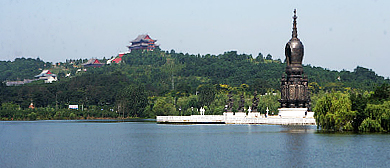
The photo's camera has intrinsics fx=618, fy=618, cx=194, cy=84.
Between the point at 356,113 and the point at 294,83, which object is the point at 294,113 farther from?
the point at 356,113

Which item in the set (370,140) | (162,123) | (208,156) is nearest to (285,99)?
(162,123)

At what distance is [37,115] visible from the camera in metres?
158

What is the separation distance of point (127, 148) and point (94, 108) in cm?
11676

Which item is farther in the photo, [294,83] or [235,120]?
[235,120]

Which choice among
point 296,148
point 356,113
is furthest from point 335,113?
point 296,148

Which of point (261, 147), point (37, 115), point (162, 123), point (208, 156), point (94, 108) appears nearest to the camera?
point (208, 156)

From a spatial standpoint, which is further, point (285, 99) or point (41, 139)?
point (285, 99)

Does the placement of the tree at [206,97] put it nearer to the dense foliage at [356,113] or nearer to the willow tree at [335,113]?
the dense foliage at [356,113]

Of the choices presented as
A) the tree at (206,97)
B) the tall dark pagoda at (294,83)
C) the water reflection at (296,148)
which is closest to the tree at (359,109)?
the water reflection at (296,148)

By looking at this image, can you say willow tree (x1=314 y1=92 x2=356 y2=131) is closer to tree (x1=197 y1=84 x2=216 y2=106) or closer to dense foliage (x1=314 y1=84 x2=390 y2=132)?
dense foliage (x1=314 y1=84 x2=390 y2=132)

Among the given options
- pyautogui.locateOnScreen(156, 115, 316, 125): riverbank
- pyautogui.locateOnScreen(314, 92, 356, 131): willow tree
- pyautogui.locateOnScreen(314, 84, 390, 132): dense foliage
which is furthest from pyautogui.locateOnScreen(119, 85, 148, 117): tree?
pyautogui.locateOnScreen(314, 92, 356, 131): willow tree

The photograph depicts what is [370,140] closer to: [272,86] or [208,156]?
[208,156]

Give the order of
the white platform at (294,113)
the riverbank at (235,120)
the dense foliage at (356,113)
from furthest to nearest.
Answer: the white platform at (294,113), the riverbank at (235,120), the dense foliage at (356,113)

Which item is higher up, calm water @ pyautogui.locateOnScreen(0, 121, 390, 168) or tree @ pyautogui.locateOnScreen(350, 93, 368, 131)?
tree @ pyautogui.locateOnScreen(350, 93, 368, 131)
